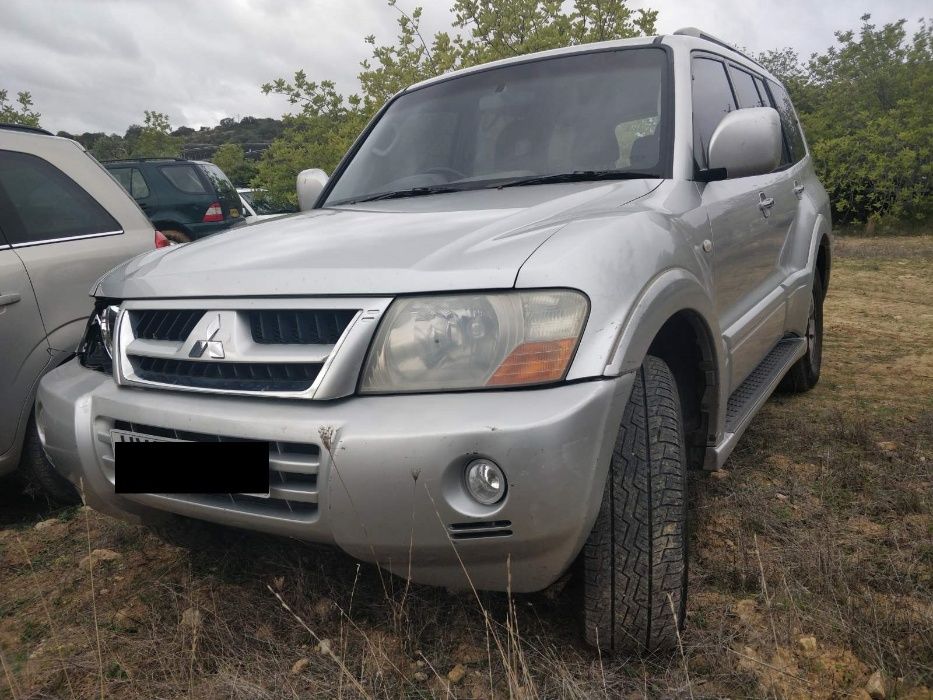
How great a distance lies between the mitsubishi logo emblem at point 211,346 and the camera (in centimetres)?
175

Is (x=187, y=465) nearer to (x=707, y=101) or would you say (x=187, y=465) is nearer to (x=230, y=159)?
(x=707, y=101)

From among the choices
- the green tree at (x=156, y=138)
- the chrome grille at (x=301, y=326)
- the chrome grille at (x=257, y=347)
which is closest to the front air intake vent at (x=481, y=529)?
the chrome grille at (x=257, y=347)

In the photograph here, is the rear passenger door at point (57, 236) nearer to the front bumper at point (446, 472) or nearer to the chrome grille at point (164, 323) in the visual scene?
the chrome grille at point (164, 323)

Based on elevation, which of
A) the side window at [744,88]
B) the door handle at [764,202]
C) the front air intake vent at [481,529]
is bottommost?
the front air intake vent at [481,529]

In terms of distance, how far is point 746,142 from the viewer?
90.6 inches

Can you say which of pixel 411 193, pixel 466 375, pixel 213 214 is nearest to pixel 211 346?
pixel 466 375

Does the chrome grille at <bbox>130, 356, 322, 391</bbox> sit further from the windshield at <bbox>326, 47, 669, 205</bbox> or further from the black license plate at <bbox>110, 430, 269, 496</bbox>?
the windshield at <bbox>326, 47, 669, 205</bbox>

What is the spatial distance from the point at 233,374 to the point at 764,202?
222 cm

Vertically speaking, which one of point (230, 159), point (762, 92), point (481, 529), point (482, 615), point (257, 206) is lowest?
point (482, 615)

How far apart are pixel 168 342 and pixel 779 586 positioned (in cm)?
171

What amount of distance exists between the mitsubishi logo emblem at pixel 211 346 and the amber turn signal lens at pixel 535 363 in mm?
651

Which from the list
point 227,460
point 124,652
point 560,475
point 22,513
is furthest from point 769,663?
point 22,513

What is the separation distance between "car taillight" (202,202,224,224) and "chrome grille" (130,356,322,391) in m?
7.71

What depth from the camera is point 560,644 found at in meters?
1.86
